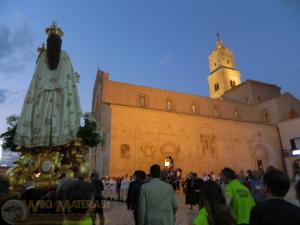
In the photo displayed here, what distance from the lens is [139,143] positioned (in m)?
29.2

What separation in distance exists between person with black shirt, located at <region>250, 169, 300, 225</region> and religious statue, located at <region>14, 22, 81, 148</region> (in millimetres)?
5688

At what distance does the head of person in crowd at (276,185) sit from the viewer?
2.28 m

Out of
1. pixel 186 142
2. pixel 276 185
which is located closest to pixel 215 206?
pixel 276 185

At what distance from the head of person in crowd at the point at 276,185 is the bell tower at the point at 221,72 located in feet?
174

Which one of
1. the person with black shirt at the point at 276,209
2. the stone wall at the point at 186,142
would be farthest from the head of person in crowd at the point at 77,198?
the stone wall at the point at 186,142

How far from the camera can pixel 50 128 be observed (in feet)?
23.3

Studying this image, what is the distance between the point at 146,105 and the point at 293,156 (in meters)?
21.9

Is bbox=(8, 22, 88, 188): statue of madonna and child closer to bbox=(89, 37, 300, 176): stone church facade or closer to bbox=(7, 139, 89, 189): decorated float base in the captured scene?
bbox=(7, 139, 89, 189): decorated float base

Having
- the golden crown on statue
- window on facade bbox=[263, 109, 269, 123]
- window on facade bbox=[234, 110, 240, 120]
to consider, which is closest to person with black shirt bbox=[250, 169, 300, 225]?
the golden crown on statue

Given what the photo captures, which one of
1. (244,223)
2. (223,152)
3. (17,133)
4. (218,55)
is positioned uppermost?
(218,55)

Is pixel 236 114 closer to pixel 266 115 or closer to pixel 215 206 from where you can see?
pixel 266 115

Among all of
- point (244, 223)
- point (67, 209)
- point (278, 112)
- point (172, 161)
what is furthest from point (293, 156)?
point (67, 209)

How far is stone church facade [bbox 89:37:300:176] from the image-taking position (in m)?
28.8

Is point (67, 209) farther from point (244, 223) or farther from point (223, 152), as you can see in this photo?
point (223, 152)
